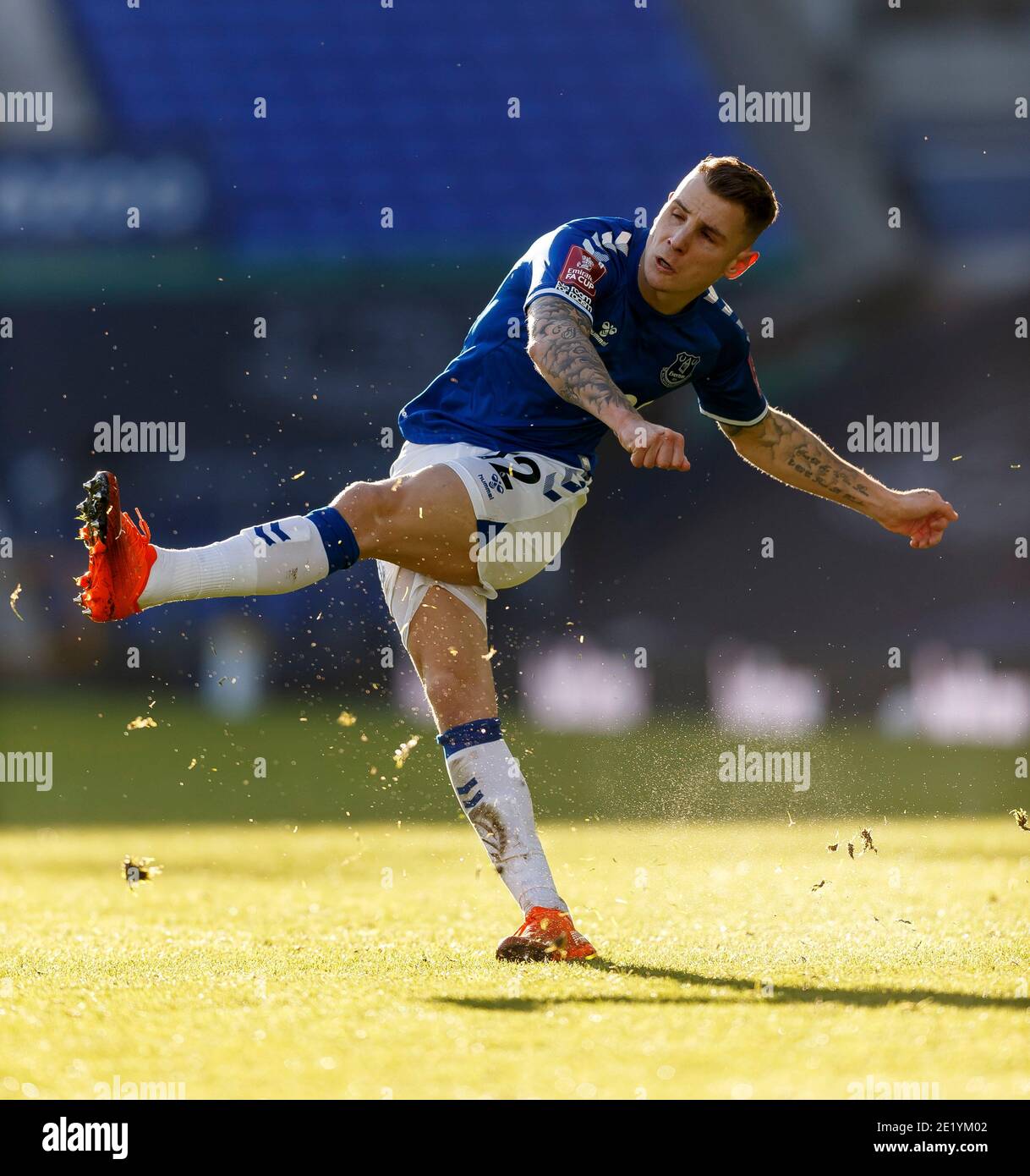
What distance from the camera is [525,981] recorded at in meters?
3.20

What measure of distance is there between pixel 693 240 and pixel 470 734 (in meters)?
1.31

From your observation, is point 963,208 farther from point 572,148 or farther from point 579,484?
point 579,484

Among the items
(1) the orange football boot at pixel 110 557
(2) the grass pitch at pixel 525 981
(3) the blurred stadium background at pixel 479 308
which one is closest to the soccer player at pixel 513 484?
(1) the orange football boot at pixel 110 557

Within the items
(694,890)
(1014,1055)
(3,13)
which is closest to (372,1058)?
(1014,1055)

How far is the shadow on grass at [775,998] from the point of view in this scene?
2898 millimetres

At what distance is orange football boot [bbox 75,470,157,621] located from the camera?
11.3ft

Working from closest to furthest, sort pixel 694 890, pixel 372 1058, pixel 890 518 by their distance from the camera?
pixel 372 1058 → pixel 890 518 → pixel 694 890

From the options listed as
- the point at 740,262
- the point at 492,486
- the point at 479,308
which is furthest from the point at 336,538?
the point at 479,308

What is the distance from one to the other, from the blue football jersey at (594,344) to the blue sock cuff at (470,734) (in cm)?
68

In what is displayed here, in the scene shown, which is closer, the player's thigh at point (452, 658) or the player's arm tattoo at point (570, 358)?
the player's arm tattoo at point (570, 358)

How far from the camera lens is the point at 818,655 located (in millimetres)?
16266

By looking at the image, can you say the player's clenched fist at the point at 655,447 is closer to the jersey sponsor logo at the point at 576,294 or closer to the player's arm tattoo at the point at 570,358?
the player's arm tattoo at the point at 570,358

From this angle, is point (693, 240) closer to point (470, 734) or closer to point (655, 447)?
point (655, 447)

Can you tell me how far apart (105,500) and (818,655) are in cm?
1347
